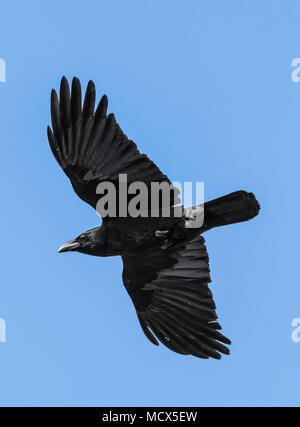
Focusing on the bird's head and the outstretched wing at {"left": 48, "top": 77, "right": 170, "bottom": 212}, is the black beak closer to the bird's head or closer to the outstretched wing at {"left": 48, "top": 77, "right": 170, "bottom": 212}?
the bird's head

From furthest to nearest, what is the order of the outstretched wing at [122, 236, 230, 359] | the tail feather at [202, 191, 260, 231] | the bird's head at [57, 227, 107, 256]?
the outstretched wing at [122, 236, 230, 359] → the bird's head at [57, 227, 107, 256] → the tail feather at [202, 191, 260, 231]

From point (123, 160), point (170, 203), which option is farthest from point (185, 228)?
point (123, 160)

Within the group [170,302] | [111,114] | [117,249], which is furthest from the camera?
[170,302]

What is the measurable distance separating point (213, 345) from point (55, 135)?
3489 mm

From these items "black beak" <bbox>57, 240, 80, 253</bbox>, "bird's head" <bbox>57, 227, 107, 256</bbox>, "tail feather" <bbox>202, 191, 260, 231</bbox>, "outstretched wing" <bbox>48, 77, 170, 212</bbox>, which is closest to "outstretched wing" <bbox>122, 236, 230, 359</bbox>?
"bird's head" <bbox>57, 227, 107, 256</bbox>

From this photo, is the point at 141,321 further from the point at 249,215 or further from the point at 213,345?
the point at 249,215

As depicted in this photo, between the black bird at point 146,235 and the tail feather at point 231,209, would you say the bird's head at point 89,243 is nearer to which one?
the black bird at point 146,235

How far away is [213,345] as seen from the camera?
11.8 meters

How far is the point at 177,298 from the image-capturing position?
12.2 metres

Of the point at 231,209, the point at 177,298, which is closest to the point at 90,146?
the point at 231,209

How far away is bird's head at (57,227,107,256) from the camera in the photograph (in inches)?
448

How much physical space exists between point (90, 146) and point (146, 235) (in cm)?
137

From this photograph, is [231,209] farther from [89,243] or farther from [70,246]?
[70,246]

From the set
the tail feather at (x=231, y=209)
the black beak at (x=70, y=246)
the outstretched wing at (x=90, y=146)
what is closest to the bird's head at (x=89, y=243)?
the black beak at (x=70, y=246)
